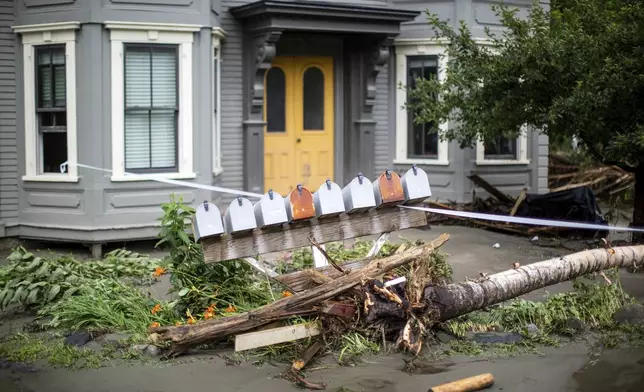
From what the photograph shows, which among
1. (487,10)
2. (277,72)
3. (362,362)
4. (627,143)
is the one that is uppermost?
(487,10)

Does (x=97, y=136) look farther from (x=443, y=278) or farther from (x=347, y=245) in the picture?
(x=443, y=278)

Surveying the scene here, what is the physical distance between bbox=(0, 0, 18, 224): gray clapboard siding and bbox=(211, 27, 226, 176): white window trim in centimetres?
300

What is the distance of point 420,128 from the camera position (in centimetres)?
1606

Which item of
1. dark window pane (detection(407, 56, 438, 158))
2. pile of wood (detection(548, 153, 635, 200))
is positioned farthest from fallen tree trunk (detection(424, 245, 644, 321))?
pile of wood (detection(548, 153, 635, 200))

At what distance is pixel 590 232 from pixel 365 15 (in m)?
5.11

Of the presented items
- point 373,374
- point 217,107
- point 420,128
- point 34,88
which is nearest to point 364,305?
point 373,374

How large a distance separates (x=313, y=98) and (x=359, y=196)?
743 centimetres

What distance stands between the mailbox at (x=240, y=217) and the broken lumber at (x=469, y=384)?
93.5 inches

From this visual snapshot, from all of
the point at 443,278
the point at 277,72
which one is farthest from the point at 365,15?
the point at 443,278

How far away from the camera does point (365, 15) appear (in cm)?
1439

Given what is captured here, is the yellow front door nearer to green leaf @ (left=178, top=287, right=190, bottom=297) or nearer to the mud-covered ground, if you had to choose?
green leaf @ (left=178, top=287, right=190, bottom=297)

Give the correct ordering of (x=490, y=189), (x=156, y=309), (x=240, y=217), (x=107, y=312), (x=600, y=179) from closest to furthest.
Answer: (x=240, y=217) < (x=156, y=309) < (x=107, y=312) < (x=490, y=189) < (x=600, y=179)

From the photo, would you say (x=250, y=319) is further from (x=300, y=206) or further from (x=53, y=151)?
(x=53, y=151)

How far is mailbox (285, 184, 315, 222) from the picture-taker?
317 inches
